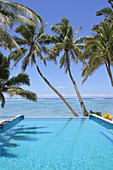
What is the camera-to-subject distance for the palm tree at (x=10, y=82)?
8832 mm

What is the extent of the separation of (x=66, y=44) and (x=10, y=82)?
5577mm

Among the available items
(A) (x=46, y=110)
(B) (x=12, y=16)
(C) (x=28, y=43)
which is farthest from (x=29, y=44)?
(A) (x=46, y=110)

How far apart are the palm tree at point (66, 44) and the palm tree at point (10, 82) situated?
4.28m

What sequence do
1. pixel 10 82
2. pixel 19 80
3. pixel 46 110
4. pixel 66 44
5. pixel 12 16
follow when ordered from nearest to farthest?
pixel 12 16, pixel 10 82, pixel 19 80, pixel 66 44, pixel 46 110

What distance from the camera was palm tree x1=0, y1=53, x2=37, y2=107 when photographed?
8832 millimetres

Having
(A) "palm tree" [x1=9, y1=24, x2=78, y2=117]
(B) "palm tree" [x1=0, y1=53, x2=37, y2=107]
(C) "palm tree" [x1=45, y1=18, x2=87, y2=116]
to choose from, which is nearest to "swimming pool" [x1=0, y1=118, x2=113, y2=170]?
(B) "palm tree" [x1=0, y1=53, x2=37, y2=107]

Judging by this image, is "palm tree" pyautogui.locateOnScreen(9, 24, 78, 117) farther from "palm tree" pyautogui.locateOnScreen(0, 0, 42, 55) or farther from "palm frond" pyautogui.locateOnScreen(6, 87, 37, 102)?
"palm tree" pyautogui.locateOnScreen(0, 0, 42, 55)

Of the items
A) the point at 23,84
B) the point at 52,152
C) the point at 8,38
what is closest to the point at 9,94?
the point at 23,84

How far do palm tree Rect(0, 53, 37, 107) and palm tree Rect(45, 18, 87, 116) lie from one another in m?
4.28

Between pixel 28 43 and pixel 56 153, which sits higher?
pixel 28 43

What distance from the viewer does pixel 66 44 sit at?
1324 centimetres

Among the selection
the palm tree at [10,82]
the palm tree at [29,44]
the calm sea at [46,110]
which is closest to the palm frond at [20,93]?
the palm tree at [10,82]

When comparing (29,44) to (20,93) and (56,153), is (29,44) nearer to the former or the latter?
(20,93)

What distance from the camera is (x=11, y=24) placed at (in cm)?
720
